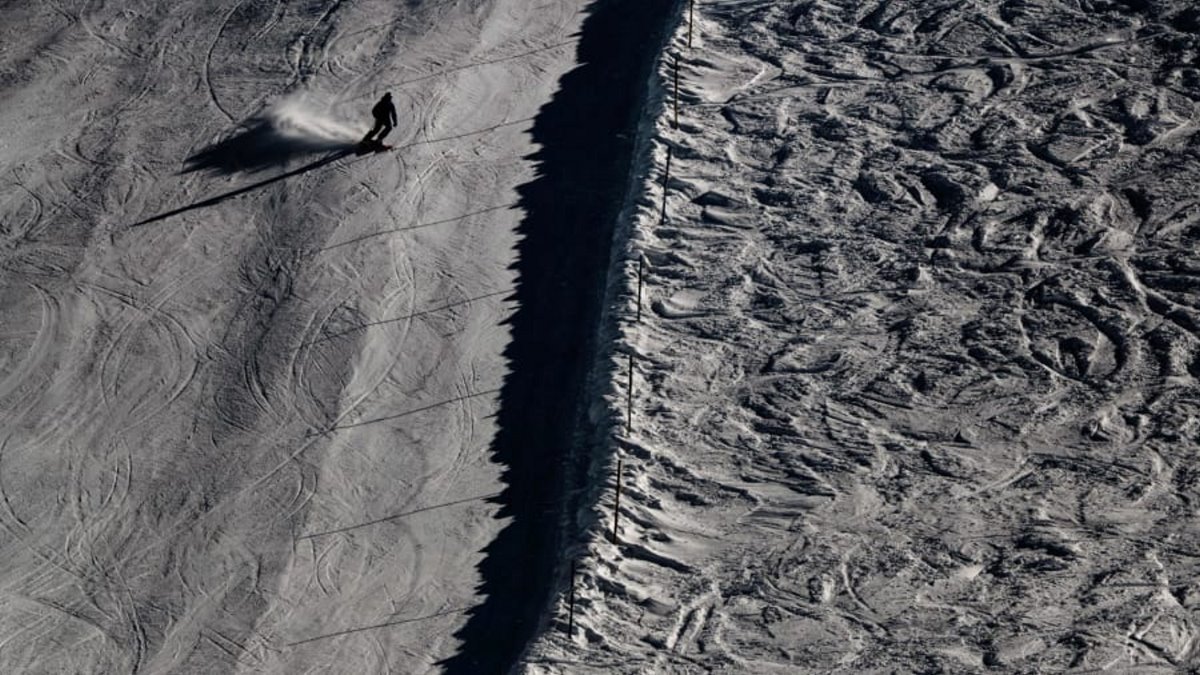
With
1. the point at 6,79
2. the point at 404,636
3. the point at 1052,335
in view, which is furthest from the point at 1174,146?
the point at 6,79

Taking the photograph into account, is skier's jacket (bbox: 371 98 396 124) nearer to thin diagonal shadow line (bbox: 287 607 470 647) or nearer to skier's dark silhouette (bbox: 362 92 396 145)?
skier's dark silhouette (bbox: 362 92 396 145)

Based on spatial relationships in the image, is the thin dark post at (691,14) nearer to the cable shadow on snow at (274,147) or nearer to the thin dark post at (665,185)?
the thin dark post at (665,185)

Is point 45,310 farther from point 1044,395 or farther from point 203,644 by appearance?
point 1044,395

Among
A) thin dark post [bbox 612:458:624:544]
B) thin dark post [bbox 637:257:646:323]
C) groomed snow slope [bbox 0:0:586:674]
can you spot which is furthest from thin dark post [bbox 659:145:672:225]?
thin dark post [bbox 612:458:624:544]

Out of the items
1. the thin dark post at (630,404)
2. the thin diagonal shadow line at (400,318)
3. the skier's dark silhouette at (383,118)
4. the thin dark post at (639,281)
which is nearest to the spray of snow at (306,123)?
the skier's dark silhouette at (383,118)

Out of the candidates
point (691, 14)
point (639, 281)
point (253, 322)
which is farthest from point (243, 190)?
point (691, 14)

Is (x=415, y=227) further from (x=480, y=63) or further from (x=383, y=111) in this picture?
(x=480, y=63)
